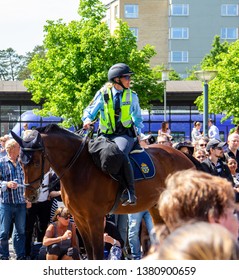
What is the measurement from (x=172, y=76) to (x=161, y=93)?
1629 inches

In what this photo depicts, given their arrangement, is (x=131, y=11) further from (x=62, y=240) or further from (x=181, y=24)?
(x=62, y=240)

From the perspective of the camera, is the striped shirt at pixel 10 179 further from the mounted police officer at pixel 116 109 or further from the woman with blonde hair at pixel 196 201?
the woman with blonde hair at pixel 196 201

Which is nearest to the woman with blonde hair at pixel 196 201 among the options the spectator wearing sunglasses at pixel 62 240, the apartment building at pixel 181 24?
the spectator wearing sunglasses at pixel 62 240

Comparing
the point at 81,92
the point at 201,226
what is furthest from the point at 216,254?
the point at 81,92

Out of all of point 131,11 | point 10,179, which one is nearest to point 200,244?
point 10,179

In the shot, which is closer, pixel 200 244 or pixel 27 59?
pixel 200 244

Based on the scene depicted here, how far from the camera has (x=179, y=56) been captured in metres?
110

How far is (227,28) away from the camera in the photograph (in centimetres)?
10869

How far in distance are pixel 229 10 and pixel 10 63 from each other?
1333 inches

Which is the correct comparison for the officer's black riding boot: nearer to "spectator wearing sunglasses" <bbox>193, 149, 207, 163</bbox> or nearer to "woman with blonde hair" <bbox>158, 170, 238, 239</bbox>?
"spectator wearing sunglasses" <bbox>193, 149, 207, 163</bbox>

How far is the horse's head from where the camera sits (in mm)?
9898

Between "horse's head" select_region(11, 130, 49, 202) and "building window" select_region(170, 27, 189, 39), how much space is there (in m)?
100

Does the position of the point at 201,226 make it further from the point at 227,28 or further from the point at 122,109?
the point at 227,28

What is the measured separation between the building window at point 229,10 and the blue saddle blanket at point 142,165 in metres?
99.0
